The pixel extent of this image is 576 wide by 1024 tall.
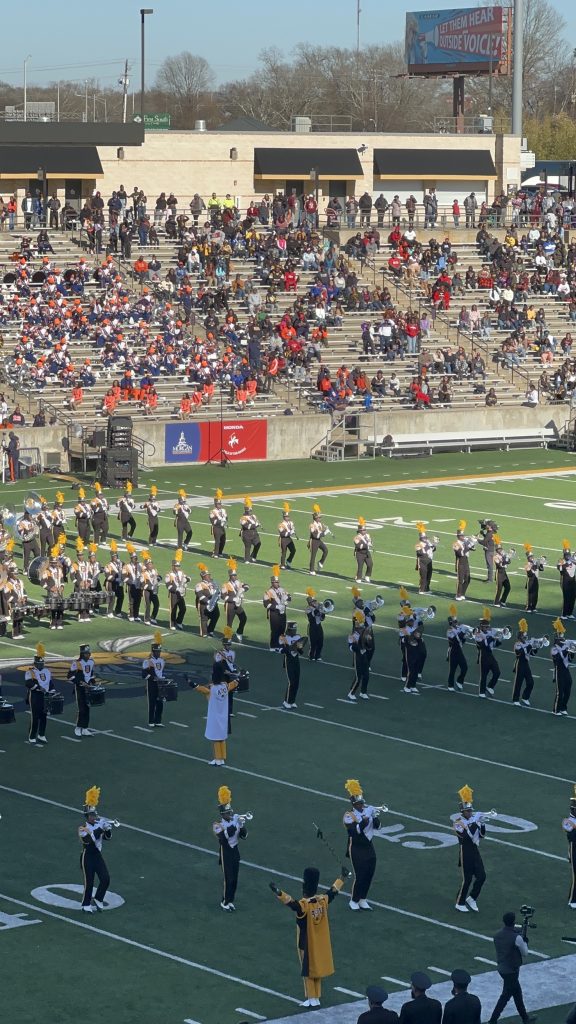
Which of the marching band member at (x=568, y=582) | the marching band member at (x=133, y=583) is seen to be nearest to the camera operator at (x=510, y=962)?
the marching band member at (x=133, y=583)

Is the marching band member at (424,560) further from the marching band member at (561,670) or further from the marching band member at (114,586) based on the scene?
the marching band member at (561,670)

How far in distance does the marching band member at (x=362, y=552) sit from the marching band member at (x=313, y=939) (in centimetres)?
1633

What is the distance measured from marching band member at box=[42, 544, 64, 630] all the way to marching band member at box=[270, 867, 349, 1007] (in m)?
13.8

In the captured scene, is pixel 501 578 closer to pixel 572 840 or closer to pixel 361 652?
pixel 361 652

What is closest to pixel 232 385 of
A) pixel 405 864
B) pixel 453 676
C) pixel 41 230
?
pixel 41 230

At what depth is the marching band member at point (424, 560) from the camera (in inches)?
1196

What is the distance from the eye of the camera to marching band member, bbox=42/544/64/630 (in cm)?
2819

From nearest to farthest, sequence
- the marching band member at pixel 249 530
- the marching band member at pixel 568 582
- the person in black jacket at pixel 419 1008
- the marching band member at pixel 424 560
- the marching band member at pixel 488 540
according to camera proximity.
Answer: the person in black jacket at pixel 419 1008 → the marching band member at pixel 568 582 → the marching band member at pixel 424 560 → the marching band member at pixel 488 540 → the marching band member at pixel 249 530

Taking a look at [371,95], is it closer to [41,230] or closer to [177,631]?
[41,230]

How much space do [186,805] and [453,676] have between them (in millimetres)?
6083

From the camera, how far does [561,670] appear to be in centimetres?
2369

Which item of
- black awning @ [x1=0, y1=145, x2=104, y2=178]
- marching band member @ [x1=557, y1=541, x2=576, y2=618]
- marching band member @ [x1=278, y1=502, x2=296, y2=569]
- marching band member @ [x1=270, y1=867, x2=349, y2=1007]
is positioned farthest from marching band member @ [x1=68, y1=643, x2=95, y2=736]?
black awning @ [x1=0, y1=145, x2=104, y2=178]

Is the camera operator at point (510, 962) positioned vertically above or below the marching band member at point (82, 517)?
below

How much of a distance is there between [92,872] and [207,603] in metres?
10.8
